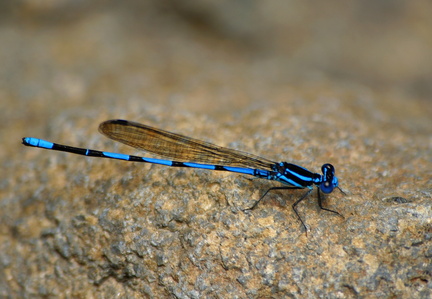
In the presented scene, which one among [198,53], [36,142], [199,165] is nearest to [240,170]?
[199,165]

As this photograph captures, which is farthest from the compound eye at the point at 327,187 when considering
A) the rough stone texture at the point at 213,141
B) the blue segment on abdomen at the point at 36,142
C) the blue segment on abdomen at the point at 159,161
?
the blue segment on abdomen at the point at 36,142

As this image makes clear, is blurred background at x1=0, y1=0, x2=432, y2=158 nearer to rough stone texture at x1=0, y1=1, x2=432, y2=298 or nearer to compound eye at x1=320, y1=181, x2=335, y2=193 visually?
rough stone texture at x1=0, y1=1, x2=432, y2=298

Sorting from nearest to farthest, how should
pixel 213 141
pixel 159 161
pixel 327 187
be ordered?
pixel 327 187 < pixel 159 161 < pixel 213 141

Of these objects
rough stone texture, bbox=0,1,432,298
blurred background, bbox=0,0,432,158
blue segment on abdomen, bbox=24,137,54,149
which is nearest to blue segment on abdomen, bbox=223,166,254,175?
rough stone texture, bbox=0,1,432,298

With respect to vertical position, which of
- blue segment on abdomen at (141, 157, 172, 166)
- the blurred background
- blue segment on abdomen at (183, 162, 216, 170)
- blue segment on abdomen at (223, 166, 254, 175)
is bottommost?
blue segment on abdomen at (223, 166, 254, 175)

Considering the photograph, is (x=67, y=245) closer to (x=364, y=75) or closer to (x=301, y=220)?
(x=301, y=220)

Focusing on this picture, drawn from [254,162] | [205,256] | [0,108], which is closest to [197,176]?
[254,162]

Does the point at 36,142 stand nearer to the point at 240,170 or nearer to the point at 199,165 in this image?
the point at 199,165

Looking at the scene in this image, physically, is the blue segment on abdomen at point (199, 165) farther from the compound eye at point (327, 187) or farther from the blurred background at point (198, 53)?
the blurred background at point (198, 53)
